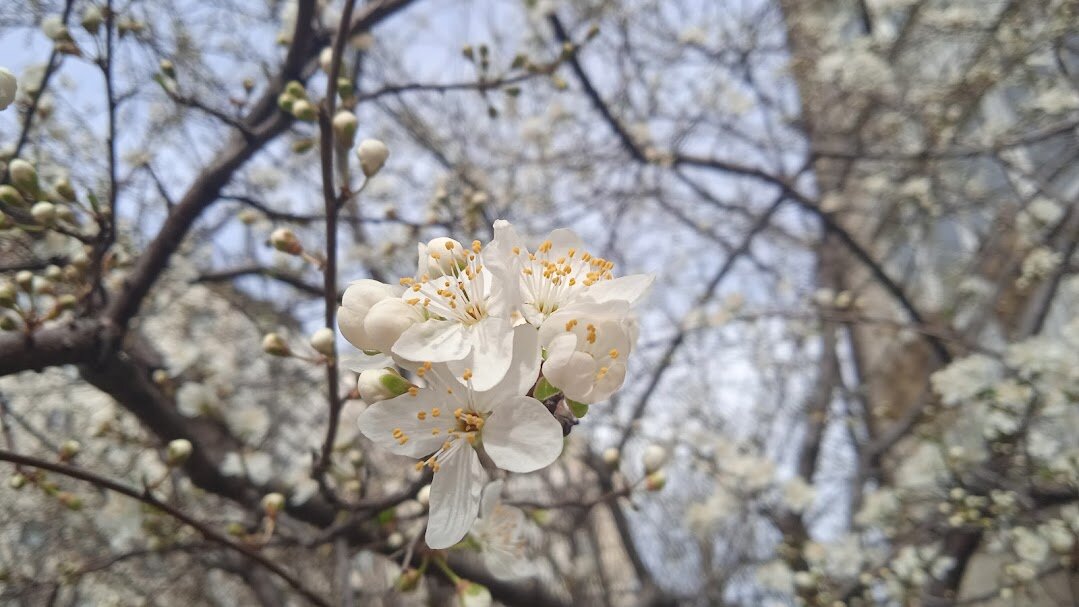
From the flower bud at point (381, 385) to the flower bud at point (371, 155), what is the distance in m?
0.41

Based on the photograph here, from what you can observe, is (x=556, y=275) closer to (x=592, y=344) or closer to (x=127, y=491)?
(x=592, y=344)

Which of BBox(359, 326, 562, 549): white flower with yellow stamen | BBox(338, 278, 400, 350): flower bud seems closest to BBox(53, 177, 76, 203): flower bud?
BBox(338, 278, 400, 350): flower bud

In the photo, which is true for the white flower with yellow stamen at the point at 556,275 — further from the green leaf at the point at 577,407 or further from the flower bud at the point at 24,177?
the flower bud at the point at 24,177

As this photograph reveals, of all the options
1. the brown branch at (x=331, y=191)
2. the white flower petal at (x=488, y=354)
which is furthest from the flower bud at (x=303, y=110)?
the white flower petal at (x=488, y=354)

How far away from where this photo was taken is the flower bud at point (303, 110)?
1.22m

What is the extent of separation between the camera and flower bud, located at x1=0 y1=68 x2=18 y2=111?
960 mm

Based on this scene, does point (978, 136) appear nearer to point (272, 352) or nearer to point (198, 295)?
point (272, 352)

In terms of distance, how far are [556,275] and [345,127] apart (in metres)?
0.45

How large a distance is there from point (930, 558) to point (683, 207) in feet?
9.35

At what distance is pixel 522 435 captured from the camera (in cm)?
83

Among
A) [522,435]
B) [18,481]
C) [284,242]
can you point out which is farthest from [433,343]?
[18,481]

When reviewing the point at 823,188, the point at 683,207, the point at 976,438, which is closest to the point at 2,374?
the point at 976,438

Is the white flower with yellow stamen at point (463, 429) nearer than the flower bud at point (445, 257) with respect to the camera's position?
Yes

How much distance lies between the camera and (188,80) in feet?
8.86
